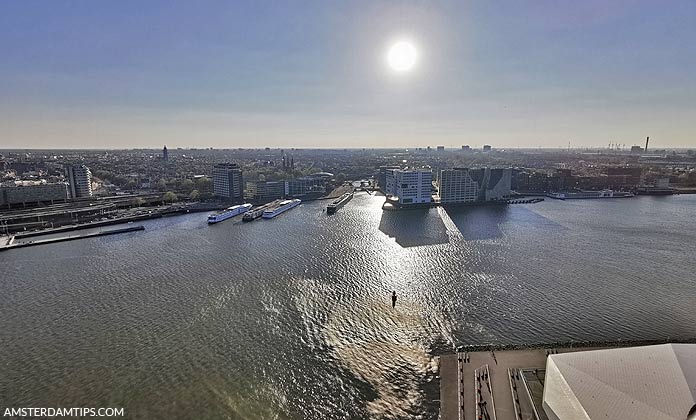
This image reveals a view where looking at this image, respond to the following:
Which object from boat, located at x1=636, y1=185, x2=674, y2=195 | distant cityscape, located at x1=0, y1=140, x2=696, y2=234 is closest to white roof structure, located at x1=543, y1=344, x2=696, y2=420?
distant cityscape, located at x1=0, y1=140, x2=696, y2=234

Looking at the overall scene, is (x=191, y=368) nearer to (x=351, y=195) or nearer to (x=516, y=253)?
(x=516, y=253)

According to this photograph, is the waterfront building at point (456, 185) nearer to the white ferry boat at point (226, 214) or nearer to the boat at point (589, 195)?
the boat at point (589, 195)

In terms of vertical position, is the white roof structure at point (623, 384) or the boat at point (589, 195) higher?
the white roof structure at point (623, 384)

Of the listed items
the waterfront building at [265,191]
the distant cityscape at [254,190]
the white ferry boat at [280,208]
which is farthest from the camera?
the waterfront building at [265,191]

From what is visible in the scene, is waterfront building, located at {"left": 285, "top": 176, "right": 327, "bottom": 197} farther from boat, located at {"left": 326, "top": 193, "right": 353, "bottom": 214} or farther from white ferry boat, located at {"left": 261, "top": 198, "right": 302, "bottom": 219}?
boat, located at {"left": 326, "top": 193, "right": 353, "bottom": 214}

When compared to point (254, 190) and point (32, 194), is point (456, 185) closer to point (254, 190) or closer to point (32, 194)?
point (254, 190)

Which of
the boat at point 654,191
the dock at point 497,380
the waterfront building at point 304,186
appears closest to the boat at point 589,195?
the boat at point 654,191

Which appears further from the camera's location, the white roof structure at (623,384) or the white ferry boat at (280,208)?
the white ferry boat at (280,208)

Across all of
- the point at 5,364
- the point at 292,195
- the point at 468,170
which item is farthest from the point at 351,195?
the point at 5,364
